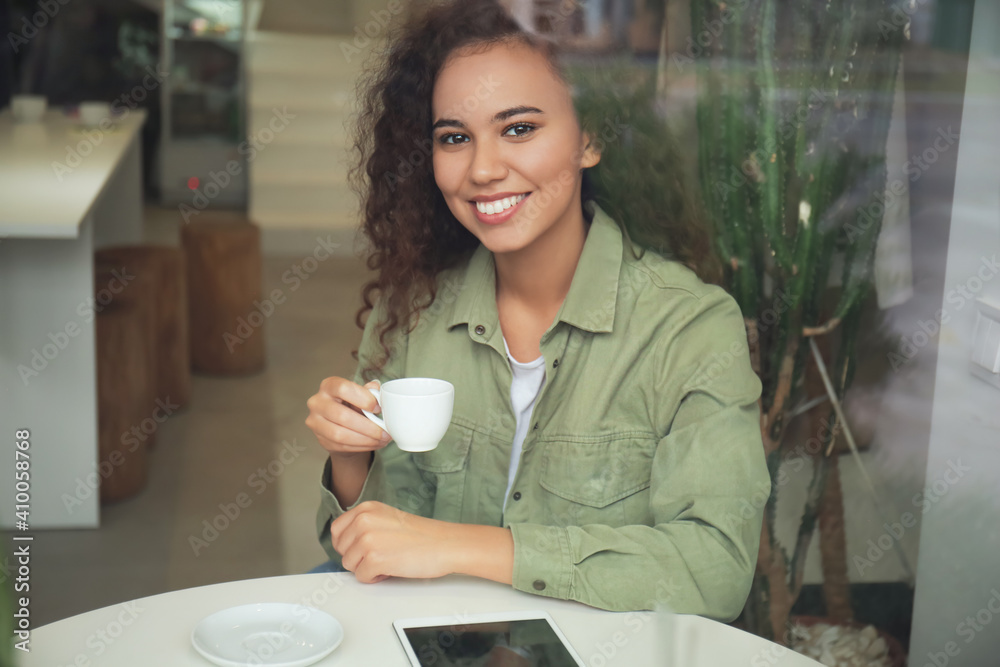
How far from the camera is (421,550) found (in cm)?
75

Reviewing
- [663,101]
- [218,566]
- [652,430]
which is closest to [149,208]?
[218,566]

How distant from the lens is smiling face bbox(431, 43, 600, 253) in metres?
0.96

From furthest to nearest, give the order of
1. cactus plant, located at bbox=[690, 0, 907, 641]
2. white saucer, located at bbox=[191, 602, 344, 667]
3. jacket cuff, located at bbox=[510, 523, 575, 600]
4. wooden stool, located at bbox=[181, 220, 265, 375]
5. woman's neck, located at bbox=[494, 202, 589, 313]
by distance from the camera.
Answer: wooden stool, located at bbox=[181, 220, 265, 375] < cactus plant, located at bbox=[690, 0, 907, 641] < woman's neck, located at bbox=[494, 202, 589, 313] < jacket cuff, located at bbox=[510, 523, 575, 600] < white saucer, located at bbox=[191, 602, 344, 667]

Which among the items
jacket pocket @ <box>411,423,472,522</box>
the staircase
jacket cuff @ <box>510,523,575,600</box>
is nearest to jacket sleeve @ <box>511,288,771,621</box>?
jacket cuff @ <box>510,523,575,600</box>

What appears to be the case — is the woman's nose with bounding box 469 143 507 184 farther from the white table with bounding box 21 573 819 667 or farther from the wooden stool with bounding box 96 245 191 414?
the wooden stool with bounding box 96 245 191 414

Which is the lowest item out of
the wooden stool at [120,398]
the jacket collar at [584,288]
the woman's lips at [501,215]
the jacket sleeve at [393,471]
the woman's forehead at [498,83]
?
the wooden stool at [120,398]

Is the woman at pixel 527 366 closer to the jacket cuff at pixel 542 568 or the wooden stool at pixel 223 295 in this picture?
the jacket cuff at pixel 542 568

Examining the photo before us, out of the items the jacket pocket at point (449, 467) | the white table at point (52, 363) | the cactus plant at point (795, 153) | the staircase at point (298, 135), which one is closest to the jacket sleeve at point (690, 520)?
the jacket pocket at point (449, 467)

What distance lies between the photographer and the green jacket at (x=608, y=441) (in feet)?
2.59

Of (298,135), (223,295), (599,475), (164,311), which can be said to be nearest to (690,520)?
(599,475)

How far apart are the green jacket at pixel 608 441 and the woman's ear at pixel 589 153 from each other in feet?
0.18

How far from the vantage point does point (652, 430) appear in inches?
36.9

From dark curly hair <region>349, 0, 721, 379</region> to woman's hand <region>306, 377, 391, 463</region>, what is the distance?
9.0 inches

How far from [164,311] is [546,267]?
176cm
